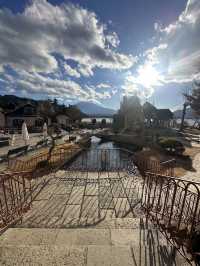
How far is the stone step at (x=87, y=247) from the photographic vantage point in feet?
8.34

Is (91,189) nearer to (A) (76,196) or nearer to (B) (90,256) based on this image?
(A) (76,196)

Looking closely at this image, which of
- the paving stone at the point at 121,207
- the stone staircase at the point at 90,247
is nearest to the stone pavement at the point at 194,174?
the paving stone at the point at 121,207

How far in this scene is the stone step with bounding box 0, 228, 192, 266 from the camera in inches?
100

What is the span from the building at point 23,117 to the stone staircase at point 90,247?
106 feet

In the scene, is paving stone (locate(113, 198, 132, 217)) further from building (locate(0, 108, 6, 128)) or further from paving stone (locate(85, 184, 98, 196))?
building (locate(0, 108, 6, 128))

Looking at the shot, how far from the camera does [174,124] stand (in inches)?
1795

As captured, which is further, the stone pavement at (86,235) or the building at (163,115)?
the building at (163,115)

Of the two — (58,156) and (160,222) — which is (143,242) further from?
(58,156)

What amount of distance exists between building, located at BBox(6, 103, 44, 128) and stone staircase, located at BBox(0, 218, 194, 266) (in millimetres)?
32181

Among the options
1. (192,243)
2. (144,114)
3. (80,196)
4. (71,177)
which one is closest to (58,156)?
(71,177)

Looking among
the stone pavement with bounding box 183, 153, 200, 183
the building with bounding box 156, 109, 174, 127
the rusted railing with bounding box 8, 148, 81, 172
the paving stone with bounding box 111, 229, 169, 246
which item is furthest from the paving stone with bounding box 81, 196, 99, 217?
the building with bounding box 156, 109, 174, 127

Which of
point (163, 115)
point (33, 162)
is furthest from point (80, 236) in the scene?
point (163, 115)

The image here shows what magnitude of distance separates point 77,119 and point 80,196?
48.2m

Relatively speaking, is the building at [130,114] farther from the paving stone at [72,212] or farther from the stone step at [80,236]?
the stone step at [80,236]
